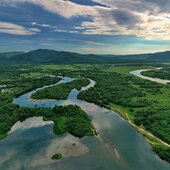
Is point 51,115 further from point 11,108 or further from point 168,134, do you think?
point 168,134

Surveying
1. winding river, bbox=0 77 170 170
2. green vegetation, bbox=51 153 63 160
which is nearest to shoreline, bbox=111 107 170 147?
winding river, bbox=0 77 170 170

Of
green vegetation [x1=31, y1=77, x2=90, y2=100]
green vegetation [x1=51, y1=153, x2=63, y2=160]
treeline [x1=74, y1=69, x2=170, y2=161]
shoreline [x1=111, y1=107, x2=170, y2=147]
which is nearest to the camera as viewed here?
green vegetation [x1=51, y1=153, x2=63, y2=160]

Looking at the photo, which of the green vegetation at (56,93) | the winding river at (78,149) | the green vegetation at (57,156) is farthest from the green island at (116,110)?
the green vegetation at (57,156)

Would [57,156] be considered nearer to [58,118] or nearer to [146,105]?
[58,118]

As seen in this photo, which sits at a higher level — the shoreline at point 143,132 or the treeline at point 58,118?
the treeline at point 58,118

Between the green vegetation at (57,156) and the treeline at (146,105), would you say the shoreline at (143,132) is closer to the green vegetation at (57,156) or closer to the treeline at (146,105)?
the treeline at (146,105)

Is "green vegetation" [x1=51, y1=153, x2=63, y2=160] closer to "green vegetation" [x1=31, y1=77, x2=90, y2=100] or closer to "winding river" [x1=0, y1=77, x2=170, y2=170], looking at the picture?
"winding river" [x1=0, y1=77, x2=170, y2=170]

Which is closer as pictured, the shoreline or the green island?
the shoreline

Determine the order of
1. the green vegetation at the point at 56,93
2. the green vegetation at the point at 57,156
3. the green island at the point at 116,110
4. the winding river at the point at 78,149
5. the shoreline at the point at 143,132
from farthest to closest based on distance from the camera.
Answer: the green vegetation at the point at 56,93, the green island at the point at 116,110, the shoreline at the point at 143,132, the green vegetation at the point at 57,156, the winding river at the point at 78,149

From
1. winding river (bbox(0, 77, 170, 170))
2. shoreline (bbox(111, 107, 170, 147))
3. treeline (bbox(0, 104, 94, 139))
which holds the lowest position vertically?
winding river (bbox(0, 77, 170, 170))
